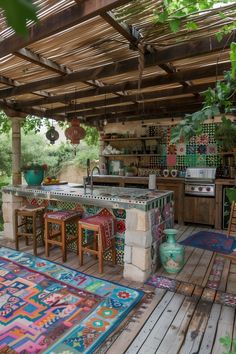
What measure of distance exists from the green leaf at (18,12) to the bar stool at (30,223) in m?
3.65

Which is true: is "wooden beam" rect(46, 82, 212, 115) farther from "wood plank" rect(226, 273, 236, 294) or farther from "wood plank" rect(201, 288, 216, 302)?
"wood plank" rect(201, 288, 216, 302)

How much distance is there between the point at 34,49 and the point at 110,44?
88cm

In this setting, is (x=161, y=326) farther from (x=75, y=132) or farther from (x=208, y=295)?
Answer: (x=75, y=132)

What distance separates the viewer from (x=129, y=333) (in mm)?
2137

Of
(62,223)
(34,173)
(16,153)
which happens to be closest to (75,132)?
(34,173)

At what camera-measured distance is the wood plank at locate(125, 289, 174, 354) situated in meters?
1.98

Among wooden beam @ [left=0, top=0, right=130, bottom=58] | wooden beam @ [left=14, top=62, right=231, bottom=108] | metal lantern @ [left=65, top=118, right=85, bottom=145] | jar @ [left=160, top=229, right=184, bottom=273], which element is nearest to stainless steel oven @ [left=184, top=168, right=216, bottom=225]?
jar @ [left=160, top=229, right=184, bottom=273]

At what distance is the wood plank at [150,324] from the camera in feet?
6.49

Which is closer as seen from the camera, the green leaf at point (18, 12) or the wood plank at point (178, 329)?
the green leaf at point (18, 12)

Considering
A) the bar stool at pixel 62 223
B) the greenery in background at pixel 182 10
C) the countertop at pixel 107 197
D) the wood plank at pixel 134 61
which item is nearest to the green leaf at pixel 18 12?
the greenery in background at pixel 182 10

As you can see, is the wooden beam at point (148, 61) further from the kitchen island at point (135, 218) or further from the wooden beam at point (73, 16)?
the kitchen island at point (135, 218)

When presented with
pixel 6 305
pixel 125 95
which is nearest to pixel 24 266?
pixel 6 305

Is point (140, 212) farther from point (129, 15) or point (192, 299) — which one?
point (129, 15)

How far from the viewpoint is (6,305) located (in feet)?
8.25
